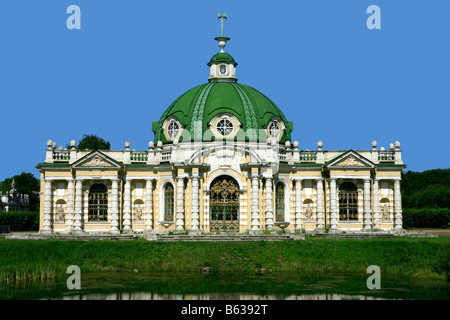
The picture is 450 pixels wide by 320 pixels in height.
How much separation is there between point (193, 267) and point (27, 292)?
38.0 feet

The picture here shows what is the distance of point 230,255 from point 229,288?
8448mm

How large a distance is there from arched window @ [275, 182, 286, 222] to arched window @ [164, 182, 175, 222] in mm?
8796

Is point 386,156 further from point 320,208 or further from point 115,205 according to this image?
point 115,205

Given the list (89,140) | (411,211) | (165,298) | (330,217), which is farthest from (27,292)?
(89,140)

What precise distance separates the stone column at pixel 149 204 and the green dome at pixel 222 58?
44.2ft

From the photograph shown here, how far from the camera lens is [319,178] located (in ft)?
179

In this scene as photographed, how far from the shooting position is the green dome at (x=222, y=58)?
197ft

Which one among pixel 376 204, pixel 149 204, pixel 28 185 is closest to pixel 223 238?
pixel 149 204

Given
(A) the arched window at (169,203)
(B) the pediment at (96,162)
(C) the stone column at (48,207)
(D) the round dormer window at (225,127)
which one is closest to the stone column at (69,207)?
(C) the stone column at (48,207)

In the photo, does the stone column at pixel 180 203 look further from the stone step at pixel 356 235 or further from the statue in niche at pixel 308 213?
the stone step at pixel 356 235

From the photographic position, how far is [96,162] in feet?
176

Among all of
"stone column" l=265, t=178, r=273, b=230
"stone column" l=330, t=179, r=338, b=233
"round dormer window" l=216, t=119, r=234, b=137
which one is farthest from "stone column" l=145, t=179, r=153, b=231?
"stone column" l=330, t=179, r=338, b=233

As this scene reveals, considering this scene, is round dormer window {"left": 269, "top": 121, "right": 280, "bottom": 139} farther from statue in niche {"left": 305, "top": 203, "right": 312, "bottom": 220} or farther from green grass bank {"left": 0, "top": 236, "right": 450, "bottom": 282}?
green grass bank {"left": 0, "top": 236, "right": 450, "bottom": 282}
